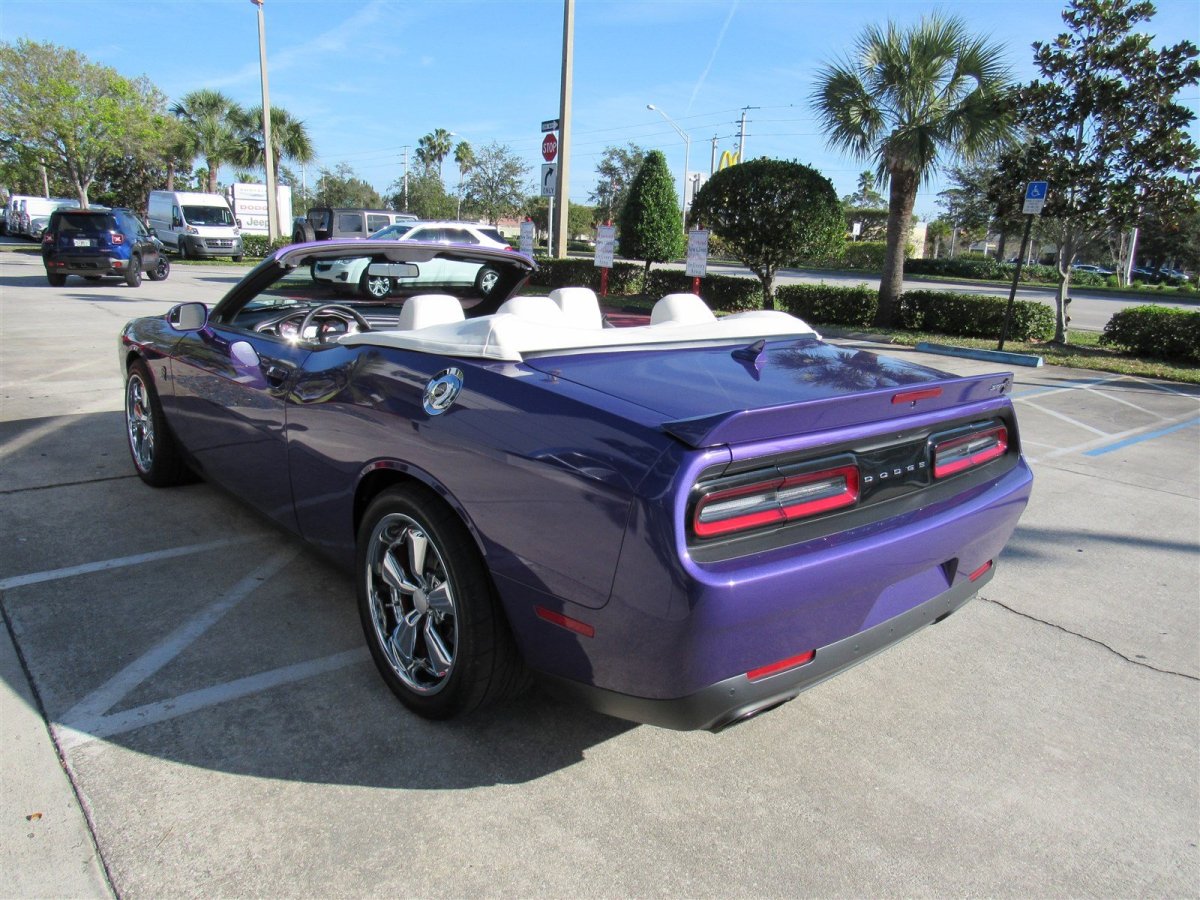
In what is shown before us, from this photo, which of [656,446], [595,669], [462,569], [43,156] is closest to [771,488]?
[656,446]

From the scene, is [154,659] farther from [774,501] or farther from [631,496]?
[774,501]

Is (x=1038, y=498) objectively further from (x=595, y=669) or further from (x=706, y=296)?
(x=706, y=296)

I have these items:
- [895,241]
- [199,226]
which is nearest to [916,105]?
[895,241]

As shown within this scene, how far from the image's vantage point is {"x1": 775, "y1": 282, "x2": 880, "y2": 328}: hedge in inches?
639

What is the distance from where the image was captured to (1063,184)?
1316 centimetres

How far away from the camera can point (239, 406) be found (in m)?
3.62

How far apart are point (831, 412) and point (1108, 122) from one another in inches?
538

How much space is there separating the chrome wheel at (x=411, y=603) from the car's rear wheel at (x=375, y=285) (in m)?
1.77

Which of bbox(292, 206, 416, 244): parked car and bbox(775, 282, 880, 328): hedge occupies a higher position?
bbox(292, 206, 416, 244): parked car

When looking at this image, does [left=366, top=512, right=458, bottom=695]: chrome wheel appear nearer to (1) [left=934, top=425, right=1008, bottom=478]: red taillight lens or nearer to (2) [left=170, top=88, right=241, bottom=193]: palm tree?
(1) [left=934, top=425, right=1008, bottom=478]: red taillight lens

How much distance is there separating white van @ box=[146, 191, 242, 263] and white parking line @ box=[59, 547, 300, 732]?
27.3 meters

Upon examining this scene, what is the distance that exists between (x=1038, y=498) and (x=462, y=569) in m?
4.58

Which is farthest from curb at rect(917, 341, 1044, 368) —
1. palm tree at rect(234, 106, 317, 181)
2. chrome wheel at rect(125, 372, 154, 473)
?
palm tree at rect(234, 106, 317, 181)

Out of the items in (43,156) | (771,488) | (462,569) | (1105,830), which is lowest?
(1105,830)
